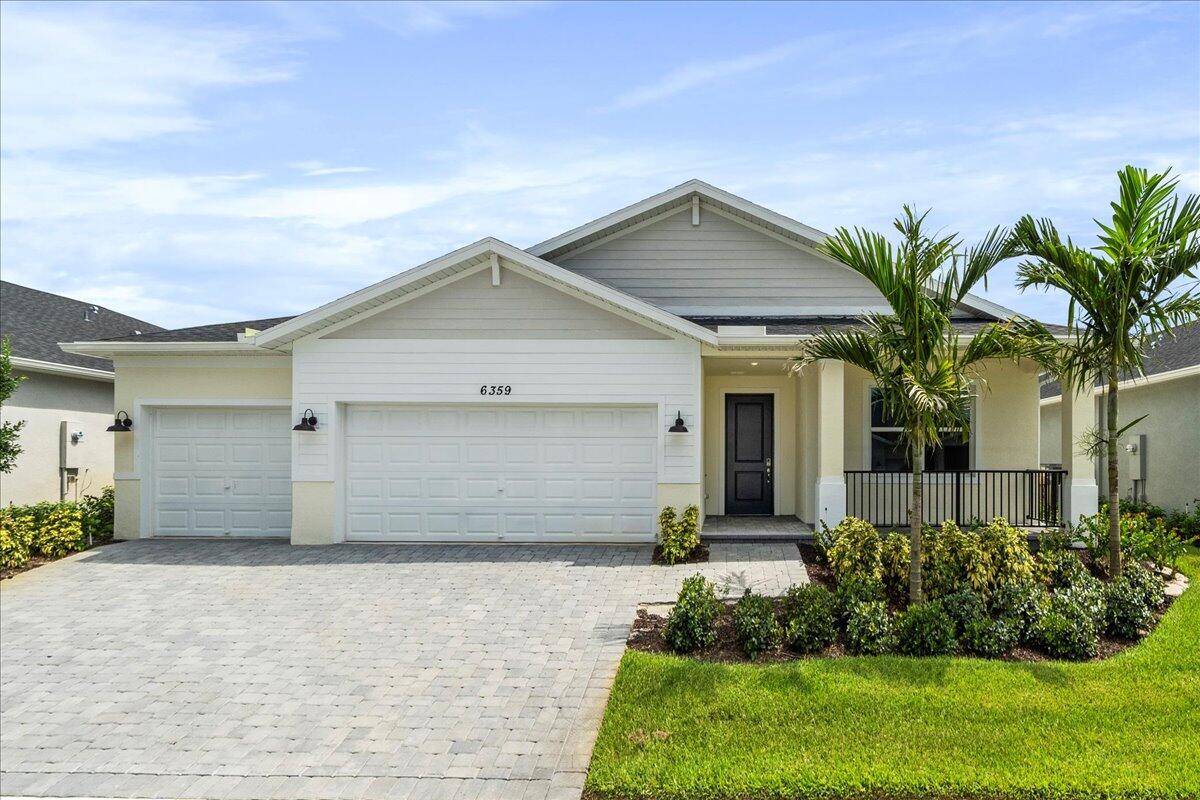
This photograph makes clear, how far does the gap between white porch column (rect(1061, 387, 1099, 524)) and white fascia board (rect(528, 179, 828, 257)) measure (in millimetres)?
4729

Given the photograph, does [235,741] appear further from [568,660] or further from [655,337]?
[655,337]

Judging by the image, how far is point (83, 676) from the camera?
738cm

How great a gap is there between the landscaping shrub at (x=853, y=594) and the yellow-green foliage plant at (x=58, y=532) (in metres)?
11.2

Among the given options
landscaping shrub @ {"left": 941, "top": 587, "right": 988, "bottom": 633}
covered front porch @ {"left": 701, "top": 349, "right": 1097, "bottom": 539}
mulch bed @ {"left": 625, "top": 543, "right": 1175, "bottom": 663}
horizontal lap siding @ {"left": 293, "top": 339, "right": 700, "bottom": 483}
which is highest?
horizontal lap siding @ {"left": 293, "top": 339, "right": 700, "bottom": 483}

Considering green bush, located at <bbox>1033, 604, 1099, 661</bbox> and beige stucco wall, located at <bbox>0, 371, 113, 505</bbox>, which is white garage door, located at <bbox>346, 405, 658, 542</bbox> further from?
beige stucco wall, located at <bbox>0, 371, 113, 505</bbox>

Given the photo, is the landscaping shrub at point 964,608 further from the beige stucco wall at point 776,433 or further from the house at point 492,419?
the beige stucco wall at point 776,433

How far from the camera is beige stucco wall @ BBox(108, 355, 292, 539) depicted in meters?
13.7

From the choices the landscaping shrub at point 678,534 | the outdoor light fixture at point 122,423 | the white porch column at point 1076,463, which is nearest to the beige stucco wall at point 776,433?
the landscaping shrub at point 678,534

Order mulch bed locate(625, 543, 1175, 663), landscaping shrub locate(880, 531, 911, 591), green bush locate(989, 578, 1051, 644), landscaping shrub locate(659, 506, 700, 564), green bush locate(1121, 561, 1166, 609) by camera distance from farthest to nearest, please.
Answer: landscaping shrub locate(659, 506, 700, 564) < landscaping shrub locate(880, 531, 911, 591) < green bush locate(1121, 561, 1166, 609) < green bush locate(989, 578, 1051, 644) < mulch bed locate(625, 543, 1175, 663)

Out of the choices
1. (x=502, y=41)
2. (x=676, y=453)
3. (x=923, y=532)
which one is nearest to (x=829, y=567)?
(x=923, y=532)

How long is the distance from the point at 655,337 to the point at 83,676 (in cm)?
830

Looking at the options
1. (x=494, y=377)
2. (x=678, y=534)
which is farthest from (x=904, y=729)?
(x=494, y=377)

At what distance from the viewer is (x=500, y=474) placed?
13102 millimetres

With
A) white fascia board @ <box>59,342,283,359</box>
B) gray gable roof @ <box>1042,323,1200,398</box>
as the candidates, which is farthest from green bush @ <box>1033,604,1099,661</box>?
white fascia board @ <box>59,342,283,359</box>
